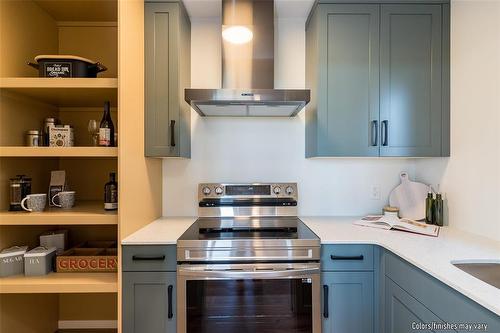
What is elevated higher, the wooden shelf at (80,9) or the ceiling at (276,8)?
the ceiling at (276,8)

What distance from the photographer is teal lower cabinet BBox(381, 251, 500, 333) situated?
0.94 metres

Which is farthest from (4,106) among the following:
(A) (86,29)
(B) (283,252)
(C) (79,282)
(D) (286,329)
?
(D) (286,329)

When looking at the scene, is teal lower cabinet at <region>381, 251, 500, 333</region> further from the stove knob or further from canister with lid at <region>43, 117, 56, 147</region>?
canister with lid at <region>43, 117, 56, 147</region>

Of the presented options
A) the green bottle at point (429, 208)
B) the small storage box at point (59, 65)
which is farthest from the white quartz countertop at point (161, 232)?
the green bottle at point (429, 208)

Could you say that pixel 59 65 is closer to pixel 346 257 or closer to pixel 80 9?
pixel 80 9

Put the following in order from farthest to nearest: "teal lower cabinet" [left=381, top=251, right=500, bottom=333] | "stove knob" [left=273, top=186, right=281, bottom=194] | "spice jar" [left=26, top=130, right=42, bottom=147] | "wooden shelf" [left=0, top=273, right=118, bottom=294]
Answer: "stove knob" [left=273, top=186, right=281, bottom=194] → "spice jar" [left=26, top=130, right=42, bottom=147] → "wooden shelf" [left=0, top=273, right=118, bottom=294] → "teal lower cabinet" [left=381, top=251, right=500, bottom=333]

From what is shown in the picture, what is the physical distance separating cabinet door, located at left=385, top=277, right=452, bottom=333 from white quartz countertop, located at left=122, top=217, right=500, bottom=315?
189 millimetres

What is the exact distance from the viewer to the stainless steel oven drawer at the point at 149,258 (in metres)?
1.55

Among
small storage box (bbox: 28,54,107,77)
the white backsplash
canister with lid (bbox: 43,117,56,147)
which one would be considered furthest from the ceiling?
canister with lid (bbox: 43,117,56,147)

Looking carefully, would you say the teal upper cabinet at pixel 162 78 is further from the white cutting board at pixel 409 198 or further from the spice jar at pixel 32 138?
the white cutting board at pixel 409 198

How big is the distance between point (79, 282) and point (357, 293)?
1535 millimetres

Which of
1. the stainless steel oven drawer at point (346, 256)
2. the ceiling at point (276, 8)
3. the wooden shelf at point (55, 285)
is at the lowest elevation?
the wooden shelf at point (55, 285)

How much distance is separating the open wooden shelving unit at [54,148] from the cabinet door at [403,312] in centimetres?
147

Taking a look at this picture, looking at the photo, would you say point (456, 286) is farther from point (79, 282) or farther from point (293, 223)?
point (79, 282)
